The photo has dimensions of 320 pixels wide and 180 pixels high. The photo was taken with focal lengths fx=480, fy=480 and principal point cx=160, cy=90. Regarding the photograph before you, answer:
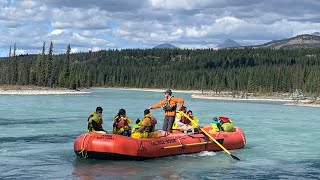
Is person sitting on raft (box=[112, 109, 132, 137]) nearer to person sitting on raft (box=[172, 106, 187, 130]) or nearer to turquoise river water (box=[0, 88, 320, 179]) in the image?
turquoise river water (box=[0, 88, 320, 179])

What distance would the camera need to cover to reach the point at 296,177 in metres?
19.9

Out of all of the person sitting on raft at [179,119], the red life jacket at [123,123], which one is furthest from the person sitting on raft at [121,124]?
the person sitting on raft at [179,119]

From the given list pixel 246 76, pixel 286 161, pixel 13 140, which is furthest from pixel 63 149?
pixel 246 76

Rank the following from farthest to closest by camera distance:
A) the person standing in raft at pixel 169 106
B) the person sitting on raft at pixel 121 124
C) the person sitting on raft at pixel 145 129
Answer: the person standing in raft at pixel 169 106 → the person sitting on raft at pixel 121 124 → the person sitting on raft at pixel 145 129

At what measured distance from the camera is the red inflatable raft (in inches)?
843

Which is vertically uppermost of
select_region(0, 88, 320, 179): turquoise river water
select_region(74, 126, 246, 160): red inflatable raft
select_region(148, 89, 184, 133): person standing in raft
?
select_region(148, 89, 184, 133): person standing in raft

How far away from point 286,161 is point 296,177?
407 centimetres

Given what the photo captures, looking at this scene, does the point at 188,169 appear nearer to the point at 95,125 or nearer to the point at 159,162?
the point at 159,162

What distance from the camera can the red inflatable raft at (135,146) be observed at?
70.3 ft

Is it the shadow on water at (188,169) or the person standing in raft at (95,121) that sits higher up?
the person standing in raft at (95,121)

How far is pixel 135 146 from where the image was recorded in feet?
71.4

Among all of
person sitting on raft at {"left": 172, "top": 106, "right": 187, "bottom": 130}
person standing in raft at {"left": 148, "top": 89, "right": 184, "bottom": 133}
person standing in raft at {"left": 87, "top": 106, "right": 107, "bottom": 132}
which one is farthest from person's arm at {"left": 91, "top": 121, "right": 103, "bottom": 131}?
person sitting on raft at {"left": 172, "top": 106, "right": 187, "bottom": 130}

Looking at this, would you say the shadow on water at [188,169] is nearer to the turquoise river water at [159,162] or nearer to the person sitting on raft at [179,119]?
the turquoise river water at [159,162]

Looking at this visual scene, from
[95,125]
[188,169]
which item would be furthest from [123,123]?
[188,169]
